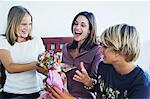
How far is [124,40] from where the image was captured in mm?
750

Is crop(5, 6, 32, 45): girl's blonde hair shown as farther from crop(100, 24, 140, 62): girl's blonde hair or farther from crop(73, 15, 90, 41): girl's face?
crop(100, 24, 140, 62): girl's blonde hair

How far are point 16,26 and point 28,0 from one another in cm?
12

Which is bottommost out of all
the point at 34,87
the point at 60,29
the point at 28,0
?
the point at 34,87

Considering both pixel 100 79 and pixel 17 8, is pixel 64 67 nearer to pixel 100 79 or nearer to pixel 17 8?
pixel 100 79

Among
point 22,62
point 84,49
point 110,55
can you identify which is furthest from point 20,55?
point 110,55

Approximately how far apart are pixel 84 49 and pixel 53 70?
18 cm

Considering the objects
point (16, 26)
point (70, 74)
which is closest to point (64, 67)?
point (70, 74)

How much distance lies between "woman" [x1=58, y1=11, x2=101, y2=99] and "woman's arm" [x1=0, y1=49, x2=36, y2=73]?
0.15 m

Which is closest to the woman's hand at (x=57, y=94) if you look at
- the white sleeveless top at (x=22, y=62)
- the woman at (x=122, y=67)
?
the woman at (x=122, y=67)

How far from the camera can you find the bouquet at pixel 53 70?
0.83 m

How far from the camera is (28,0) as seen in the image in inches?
38.9

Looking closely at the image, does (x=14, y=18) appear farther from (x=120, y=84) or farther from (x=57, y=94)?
(x=120, y=84)

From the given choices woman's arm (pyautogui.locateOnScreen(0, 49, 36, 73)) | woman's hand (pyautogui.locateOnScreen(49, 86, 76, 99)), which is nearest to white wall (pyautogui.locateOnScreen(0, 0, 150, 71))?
woman's arm (pyautogui.locateOnScreen(0, 49, 36, 73))

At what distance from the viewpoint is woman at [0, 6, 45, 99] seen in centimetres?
99
